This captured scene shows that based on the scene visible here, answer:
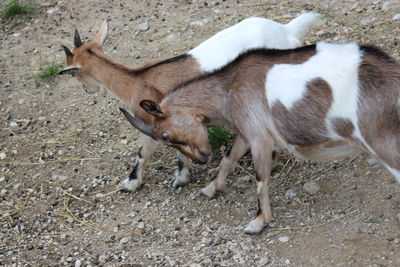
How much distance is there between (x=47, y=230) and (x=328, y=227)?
2127mm

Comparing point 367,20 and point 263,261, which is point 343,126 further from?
point 367,20

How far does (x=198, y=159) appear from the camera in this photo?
177 inches

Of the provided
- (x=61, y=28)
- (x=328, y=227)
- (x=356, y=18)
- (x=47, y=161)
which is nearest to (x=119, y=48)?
(x=61, y=28)

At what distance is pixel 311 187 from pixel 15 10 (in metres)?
4.78

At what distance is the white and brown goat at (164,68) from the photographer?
16.5 ft

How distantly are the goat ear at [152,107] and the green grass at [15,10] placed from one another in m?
4.18

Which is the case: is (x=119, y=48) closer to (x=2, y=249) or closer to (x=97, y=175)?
(x=97, y=175)

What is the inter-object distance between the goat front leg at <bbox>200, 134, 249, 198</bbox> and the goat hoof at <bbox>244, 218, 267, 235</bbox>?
1.71 ft

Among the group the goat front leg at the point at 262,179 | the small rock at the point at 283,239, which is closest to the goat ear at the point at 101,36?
the goat front leg at the point at 262,179

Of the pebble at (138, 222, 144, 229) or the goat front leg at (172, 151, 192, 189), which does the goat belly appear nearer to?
the goat front leg at (172, 151, 192, 189)

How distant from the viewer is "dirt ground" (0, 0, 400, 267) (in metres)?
4.34

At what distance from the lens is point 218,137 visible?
5.33 meters

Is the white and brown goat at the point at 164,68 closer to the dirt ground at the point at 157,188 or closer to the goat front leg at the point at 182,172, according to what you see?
the goat front leg at the point at 182,172

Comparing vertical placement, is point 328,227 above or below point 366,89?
below
